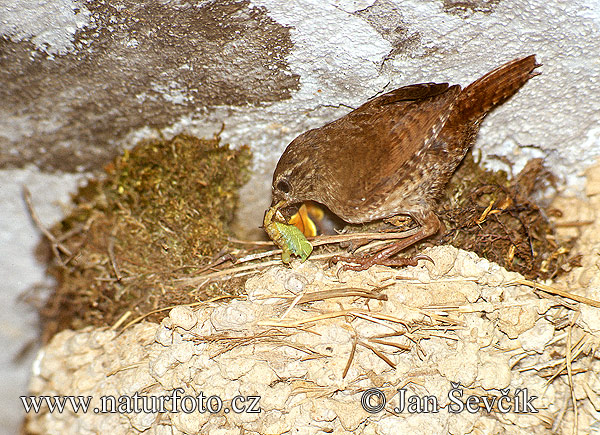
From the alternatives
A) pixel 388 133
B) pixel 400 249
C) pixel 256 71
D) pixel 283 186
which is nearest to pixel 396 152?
pixel 388 133

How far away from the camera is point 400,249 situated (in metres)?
Answer: 3.20

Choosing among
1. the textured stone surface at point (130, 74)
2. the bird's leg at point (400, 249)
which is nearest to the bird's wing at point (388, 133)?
the bird's leg at point (400, 249)

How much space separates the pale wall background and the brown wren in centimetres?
15

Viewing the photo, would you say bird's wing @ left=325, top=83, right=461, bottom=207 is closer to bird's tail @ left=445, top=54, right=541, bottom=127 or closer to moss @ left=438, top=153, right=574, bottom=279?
bird's tail @ left=445, top=54, right=541, bottom=127

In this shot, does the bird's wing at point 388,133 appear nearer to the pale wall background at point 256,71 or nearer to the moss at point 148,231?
the pale wall background at point 256,71

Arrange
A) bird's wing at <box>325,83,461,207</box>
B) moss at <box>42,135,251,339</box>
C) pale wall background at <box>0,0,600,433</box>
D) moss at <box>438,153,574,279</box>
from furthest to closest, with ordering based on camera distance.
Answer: moss at <box>42,135,251,339</box> < moss at <box>438,153,574,279</box> < bird's wing at <box>325,83,461,207</box> < pale wall background at <box>0,0,600,433</box>

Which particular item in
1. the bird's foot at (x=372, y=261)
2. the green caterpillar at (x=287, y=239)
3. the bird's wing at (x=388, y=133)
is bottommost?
the bird's foot at (x=372, y=261)

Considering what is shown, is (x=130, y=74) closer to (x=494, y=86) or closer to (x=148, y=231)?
(x=148, y=231)

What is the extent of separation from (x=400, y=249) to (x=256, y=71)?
53.1 inches

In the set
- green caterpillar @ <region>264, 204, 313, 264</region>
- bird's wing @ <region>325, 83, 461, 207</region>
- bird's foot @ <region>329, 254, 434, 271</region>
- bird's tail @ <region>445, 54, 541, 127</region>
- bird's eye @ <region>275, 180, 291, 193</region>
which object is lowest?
bird's foot @ <region>329, 254, 434, 271</region>

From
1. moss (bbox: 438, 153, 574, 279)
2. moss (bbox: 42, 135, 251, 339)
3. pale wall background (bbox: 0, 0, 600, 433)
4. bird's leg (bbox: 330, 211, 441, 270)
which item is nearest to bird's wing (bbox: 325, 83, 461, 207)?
pale wall background (bbox: 0, 0, 600, 433)

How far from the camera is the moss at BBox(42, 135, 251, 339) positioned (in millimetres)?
3545

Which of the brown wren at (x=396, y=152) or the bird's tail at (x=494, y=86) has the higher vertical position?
the bird's tail at (x=494, y=86)

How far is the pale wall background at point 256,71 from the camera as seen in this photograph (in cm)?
262
